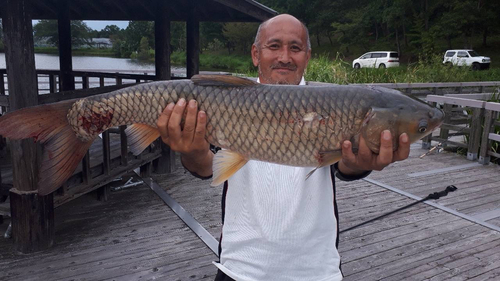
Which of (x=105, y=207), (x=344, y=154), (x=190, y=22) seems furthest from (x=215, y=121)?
(x=190, y=22)

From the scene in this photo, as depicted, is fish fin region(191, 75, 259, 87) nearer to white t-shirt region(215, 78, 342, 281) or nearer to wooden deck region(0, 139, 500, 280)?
white t-shirt region(215, 78, 342, 281)

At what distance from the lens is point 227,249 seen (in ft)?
8.58

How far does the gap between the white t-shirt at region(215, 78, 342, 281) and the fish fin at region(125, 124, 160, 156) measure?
0.58 meters

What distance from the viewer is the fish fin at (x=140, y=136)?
2523 millimetres

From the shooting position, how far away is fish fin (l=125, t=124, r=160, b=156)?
2523 mm

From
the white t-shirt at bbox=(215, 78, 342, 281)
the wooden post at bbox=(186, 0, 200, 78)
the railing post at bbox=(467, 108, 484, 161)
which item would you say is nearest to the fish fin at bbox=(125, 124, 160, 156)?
the white t-shirt at bbox=(215, 78, 342, 281)

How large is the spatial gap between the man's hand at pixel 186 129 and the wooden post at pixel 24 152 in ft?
9.88

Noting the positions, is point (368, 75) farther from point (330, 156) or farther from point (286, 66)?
point (330, 156)

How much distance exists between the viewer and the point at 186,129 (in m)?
2.40

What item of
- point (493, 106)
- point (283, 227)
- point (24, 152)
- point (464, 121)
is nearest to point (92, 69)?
point (464, 121)

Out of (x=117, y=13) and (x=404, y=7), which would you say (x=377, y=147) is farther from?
(x=404, y=7)

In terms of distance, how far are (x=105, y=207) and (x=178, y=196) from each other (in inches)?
44.9

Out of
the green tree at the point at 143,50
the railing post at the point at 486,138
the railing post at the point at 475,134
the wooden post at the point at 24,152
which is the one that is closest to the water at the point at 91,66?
the railing post at the point at 475,134

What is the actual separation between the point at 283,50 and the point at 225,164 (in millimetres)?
892
